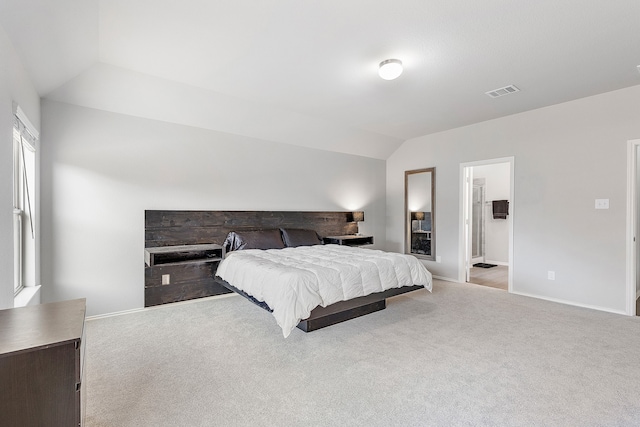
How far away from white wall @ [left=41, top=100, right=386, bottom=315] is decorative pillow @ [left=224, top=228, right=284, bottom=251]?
0.44 meters

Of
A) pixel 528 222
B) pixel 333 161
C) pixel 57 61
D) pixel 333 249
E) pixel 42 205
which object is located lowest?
pixel 333 249

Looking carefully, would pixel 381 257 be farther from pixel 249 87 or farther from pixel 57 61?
pixel 57 61

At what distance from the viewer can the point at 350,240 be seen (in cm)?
541

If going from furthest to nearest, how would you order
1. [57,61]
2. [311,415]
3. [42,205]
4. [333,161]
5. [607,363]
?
[333,161]
[42,205]
[57,61]
[607,363]
[311,415]

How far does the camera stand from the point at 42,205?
3.17 metres

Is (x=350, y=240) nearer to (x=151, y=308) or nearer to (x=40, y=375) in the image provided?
(x=151, y=308)

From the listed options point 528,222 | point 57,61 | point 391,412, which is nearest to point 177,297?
point 57,61

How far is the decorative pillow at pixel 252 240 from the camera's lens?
4289mm

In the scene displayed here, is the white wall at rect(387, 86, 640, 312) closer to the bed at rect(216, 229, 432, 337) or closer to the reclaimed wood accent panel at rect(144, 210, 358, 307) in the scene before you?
the bed at rect(216, 229, 432, 337)

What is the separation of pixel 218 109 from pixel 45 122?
1.78 meters

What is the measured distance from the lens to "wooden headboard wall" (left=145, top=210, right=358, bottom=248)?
386 centimetres

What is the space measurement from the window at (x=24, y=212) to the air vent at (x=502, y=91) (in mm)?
4768

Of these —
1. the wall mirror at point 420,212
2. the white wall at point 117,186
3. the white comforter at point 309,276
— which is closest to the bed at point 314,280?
the white comforter at point 309,276

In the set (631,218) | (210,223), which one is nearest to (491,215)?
(631,218)
